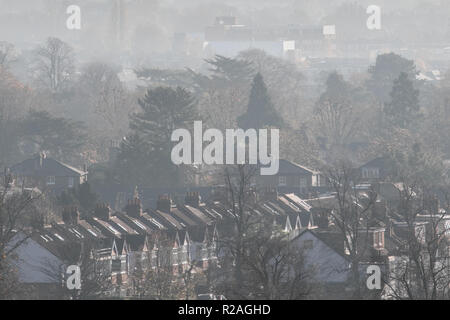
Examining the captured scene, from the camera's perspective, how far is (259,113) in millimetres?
101250

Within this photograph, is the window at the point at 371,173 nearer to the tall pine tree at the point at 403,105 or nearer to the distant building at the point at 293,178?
the distant building at the point at 293,178

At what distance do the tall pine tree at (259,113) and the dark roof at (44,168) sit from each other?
1799 centimetres

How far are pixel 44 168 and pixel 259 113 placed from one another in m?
21.0

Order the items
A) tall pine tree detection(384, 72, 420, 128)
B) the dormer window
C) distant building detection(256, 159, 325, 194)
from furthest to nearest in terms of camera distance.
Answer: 1. tall pine tree detection(384, 72, 420, 128)
2. distant building detection(256, 159, 325, 194)
3. the dormer window

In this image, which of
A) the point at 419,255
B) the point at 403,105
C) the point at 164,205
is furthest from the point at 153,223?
the point at 403,105

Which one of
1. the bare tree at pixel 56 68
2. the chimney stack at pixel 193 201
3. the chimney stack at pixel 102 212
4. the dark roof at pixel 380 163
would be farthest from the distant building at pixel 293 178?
the bare tree at pixel 56 68

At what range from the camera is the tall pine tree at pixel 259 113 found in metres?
100

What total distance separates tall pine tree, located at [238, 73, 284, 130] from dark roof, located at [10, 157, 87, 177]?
1799 centimetres

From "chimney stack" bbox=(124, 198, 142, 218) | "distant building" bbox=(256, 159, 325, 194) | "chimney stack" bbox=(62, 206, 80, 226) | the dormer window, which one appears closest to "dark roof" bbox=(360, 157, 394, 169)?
"distant building" bbox=(256, 159, 325, 194)

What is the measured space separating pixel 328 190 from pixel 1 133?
2371 cm

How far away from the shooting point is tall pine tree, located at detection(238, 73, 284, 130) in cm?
10019

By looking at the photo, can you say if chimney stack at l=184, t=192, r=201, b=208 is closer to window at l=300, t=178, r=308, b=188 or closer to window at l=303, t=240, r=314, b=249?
window at l=303, t=240, r=314, b=249

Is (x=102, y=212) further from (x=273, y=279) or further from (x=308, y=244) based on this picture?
(x=273, y=279)

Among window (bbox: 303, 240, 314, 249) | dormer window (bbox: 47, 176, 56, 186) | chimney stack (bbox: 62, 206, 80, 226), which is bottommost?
dormer window (bbox: 47, 176, 56, 186)
